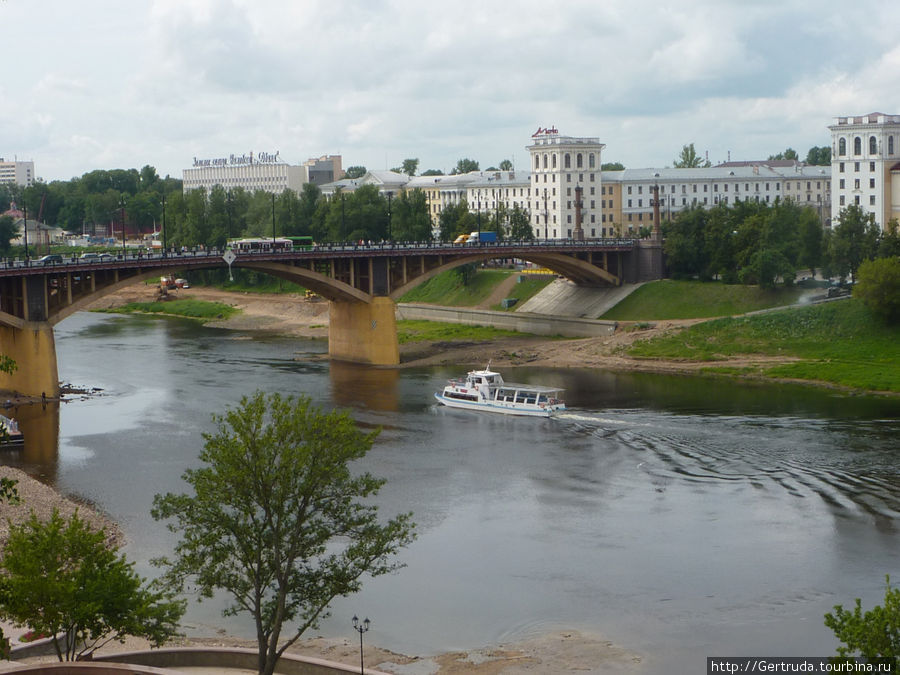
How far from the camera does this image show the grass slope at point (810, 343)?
214ft

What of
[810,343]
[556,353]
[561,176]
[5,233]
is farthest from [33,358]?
[5,233]

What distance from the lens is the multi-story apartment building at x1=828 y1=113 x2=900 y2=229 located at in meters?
99.1

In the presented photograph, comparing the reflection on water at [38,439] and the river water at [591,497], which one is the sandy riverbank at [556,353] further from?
the reflection on water at [38,439]

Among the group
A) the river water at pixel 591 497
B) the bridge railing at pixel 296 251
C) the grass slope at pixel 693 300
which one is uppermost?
the bridge railing at pixel 296 251

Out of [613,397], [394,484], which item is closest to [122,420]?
[394,484]

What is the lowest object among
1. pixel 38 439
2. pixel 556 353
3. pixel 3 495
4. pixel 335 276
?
pixel 38 439

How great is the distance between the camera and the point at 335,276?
80.4 meters

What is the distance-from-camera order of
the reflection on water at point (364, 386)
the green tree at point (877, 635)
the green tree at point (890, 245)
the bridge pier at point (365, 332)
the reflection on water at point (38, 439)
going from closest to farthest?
the green tree at point (877, 635)
the reflection on water at point (38, 439)
the reflection on water at point (364, 386)
the green tree at point (890, 245)
the bridge pier at point (365, 332)

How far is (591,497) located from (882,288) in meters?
35.0

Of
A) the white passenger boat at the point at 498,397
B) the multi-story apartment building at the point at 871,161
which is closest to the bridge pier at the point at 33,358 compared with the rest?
the white passenger boat at the point at 498,397

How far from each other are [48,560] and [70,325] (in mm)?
86700

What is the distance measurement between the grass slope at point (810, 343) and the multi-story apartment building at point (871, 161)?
1110 inches

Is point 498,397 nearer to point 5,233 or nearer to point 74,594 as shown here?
point 74,594

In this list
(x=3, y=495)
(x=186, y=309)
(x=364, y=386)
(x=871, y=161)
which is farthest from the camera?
(x=186, y=309)
